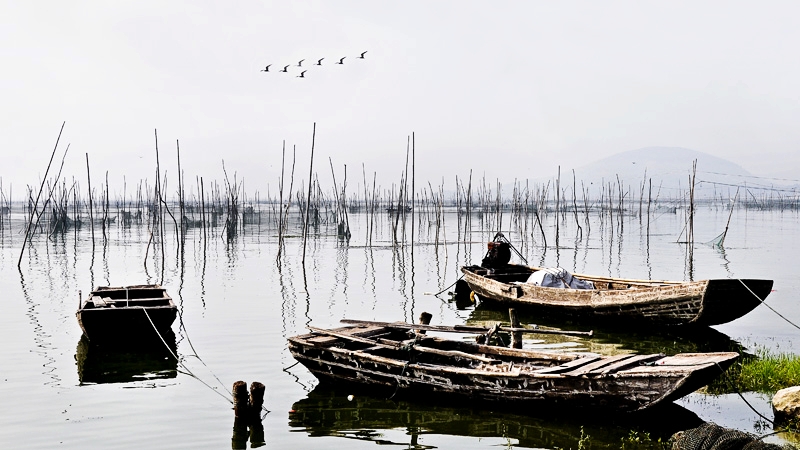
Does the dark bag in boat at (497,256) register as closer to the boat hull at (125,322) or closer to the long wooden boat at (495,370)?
the long wooden boat at (495,370)

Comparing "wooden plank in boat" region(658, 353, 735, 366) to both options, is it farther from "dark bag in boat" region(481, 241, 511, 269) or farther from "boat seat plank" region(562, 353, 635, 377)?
"dark bag in boat" region(481, 241, 511, 269)

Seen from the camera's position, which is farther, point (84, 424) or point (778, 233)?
point (778, 233)

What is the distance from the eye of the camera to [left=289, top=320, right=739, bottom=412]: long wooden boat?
8180mm

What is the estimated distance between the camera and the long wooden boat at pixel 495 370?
8180 mm

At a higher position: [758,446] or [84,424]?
[758,446]

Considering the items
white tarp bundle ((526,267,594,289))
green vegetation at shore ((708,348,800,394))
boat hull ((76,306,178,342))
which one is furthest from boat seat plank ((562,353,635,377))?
white tarp bundle ((526,267,594,289))

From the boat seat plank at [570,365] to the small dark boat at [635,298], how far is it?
5.23 m

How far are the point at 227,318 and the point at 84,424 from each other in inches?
312

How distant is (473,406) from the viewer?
371 inches

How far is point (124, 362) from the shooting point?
488 inches

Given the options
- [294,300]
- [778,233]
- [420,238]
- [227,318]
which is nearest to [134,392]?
[227,318]

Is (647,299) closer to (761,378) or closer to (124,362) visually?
(761,378)

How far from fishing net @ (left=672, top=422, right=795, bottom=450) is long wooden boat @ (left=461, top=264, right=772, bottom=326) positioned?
6.60 m

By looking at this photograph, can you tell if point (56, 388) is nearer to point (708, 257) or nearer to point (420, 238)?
point (708, 257)
